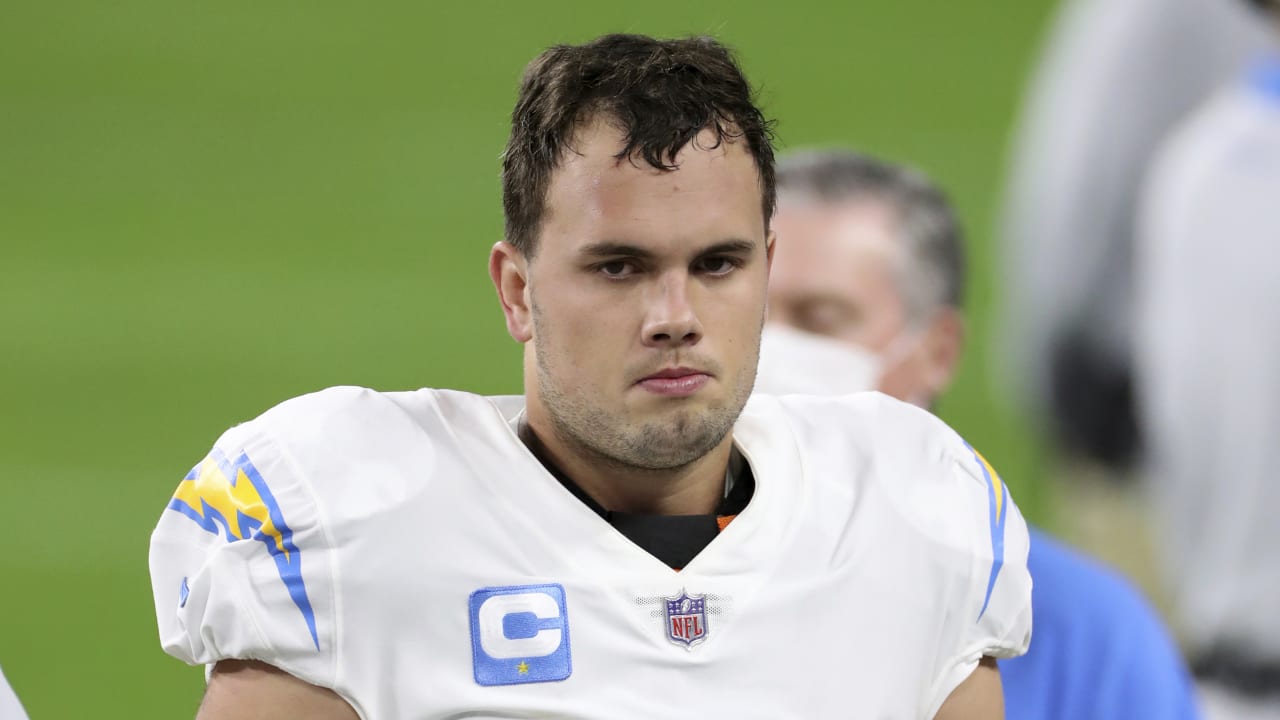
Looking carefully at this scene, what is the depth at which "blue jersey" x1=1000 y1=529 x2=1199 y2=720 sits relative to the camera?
4.89ft

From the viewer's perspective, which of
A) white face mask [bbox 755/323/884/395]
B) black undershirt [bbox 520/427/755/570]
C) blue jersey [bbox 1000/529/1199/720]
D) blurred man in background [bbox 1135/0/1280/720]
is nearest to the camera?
black undershirt [bbox 520/427/755/570]

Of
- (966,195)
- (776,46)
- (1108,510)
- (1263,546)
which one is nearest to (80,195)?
(776,46)

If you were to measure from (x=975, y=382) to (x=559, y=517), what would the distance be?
7.00 feet

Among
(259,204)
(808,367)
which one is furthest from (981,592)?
(259,204)

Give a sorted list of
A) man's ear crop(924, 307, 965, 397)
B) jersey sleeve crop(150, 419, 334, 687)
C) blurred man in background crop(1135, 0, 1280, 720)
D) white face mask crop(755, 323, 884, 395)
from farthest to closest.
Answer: blurred man in background crop(1135, 0, 1280, 720) → man's ear crop(924, 307, 965, 397) → white face mask crop(755, 323, 884, 395) → jersey sleeve crop(150, 419, 334, 687)

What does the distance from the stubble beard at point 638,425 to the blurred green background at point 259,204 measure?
2041mm

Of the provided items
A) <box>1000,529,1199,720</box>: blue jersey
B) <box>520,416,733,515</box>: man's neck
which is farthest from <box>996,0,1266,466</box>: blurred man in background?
<box>520,416,733,515</box>: man's neck

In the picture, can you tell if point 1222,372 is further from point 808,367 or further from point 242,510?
point 242,510

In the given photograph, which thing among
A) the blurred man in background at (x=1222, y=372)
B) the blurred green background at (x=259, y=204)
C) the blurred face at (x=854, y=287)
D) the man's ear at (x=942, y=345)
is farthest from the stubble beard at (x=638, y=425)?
the blurred green background at (x=259, y=204)

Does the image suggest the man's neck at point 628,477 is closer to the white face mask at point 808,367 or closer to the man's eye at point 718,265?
the man's eye at point 718,265

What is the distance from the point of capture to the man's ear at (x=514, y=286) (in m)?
1.14

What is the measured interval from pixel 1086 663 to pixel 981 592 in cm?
37

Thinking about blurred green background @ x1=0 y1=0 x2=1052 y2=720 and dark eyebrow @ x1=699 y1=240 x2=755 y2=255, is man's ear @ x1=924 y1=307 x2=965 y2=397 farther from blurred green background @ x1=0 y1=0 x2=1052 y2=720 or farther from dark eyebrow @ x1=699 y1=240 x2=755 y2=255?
blurred green background @ x1=0 y1=0 x2=1052 y2=720

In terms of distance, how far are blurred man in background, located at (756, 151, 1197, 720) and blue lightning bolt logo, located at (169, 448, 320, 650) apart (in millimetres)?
703
